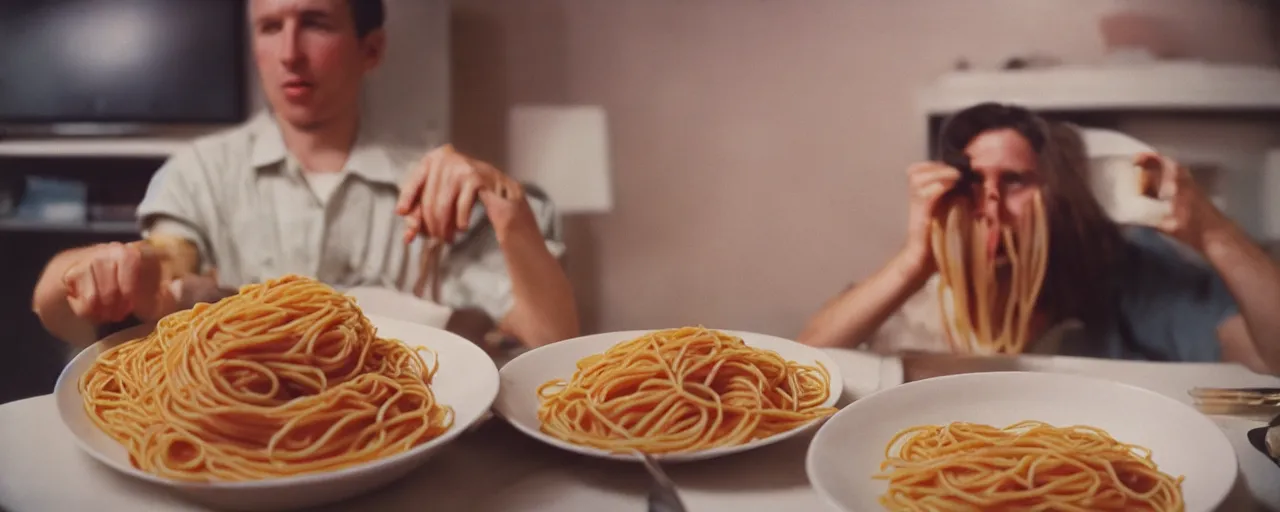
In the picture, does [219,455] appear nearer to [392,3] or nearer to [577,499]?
[577,499]

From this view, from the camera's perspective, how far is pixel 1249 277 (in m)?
1.02

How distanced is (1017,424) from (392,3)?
905 mm

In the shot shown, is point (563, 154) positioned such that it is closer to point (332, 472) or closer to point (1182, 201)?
point (332, 472)

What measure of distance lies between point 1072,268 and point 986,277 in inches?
4.2

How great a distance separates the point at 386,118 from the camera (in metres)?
1.14

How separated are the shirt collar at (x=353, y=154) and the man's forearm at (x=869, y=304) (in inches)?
24.0

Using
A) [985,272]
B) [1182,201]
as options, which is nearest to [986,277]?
[985,272]

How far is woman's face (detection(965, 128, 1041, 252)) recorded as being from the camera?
3.40ft

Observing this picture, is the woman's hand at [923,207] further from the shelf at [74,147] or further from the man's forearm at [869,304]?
the shelf at [74,147]

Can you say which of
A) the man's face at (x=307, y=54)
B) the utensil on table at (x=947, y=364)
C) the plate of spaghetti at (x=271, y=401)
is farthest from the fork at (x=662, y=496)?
the man's face at (x=307, y=54)

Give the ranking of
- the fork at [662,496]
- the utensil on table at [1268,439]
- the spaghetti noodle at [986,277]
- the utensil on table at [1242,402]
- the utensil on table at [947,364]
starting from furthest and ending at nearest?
the spaghetti noodle at [986,277] → the utensil on table at [947,364] → the utensil on table at [1242,402] → the utensil on table at [1268,439] → the fork at [662,496]

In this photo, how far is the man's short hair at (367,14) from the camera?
3.64 feet

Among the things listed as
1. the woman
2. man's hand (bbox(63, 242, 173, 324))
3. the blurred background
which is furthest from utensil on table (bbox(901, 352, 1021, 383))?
man's hand (bbox(63, 242, 173, 324))

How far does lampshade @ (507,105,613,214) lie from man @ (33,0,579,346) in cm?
3
